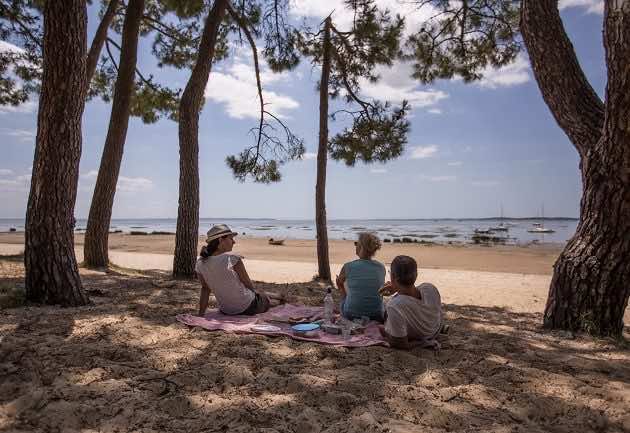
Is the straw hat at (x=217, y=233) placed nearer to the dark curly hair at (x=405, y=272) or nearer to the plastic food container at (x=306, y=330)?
the plastic food container at (x=306, y=330)

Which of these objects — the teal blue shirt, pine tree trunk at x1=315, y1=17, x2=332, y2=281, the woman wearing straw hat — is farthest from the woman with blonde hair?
pine tree trunk at x1=315, y1=17, x2=332, y2=281

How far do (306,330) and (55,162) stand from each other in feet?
10.4

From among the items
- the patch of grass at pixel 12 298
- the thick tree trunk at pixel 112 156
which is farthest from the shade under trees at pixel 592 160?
the thick tree trunk at pixel 112 156

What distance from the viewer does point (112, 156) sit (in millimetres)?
8109

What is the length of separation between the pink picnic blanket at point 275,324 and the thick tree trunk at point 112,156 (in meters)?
5.00

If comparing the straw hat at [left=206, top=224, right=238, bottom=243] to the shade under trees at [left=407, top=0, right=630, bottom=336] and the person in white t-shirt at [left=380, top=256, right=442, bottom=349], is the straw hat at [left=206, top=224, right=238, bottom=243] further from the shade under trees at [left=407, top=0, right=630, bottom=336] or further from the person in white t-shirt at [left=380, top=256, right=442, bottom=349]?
the shade under trees at [left=407, top=0, right=630, bottom=336]

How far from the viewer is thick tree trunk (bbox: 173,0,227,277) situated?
710cm

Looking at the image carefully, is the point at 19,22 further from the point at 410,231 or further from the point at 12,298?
the point at 410,231

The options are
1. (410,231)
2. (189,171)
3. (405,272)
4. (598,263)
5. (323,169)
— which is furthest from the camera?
(410,231)

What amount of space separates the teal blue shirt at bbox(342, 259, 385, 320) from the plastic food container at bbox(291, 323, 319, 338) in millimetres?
539

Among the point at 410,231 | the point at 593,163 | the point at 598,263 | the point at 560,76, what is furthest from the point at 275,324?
the point at 410,231

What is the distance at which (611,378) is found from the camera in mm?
2576

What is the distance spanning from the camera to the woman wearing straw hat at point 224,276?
12.9ft

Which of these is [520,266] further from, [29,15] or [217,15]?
[29,15]
